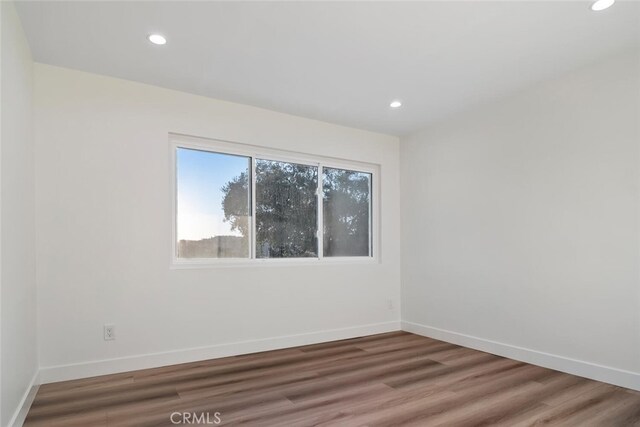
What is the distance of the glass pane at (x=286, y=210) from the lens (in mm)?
3980

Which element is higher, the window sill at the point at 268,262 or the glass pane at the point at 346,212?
the glass pane at the point at 346,212

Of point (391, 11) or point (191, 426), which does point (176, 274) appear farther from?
point (391, 11)

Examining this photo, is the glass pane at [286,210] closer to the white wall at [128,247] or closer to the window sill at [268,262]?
the window sill at [268,262]

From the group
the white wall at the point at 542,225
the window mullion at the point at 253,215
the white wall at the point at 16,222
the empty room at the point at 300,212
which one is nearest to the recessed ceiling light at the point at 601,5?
the empty room at the point at 300,212

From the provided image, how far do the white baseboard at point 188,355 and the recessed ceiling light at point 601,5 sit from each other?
3539mm

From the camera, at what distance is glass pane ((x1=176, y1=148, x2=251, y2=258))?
355cm

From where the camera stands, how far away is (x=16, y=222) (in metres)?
2.26

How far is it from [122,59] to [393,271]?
3.63 m

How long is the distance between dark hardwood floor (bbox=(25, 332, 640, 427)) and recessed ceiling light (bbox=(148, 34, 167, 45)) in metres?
2.44

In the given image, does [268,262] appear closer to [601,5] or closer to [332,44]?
[332,44]

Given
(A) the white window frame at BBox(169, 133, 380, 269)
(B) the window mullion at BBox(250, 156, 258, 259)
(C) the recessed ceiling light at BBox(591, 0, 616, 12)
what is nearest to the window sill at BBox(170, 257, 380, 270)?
(A) the white window frame at BBox(169, 133, 380, 269)

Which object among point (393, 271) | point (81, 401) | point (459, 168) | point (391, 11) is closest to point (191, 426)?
point (81, 401)

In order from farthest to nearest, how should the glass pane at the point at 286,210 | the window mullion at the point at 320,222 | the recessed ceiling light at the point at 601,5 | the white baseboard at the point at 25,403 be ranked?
the window mullion at the point at 320,222
the glass pane at the point at 286,210
the recessed ceiling light at the point at 601,5
the white baseboard at the point at 25,403

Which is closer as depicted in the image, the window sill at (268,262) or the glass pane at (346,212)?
the window sill at (268,262)
